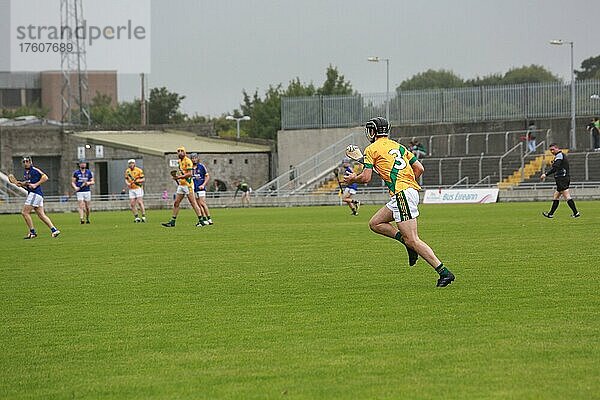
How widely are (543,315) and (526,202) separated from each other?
3986 centimetres

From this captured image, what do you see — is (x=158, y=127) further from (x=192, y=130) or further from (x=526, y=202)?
(x=526, y=202)

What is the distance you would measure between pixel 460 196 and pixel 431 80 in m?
69.5

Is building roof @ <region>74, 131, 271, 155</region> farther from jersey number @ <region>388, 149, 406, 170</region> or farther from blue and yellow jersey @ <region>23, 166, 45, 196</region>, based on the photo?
jersey number @ <region>388, 149, 406, 170</region>

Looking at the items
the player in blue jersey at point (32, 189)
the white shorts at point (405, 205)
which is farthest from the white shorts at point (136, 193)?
the white shorts at point (405, 205)

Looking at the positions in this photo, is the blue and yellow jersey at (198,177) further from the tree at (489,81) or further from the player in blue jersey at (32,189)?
the tree at (489,81)

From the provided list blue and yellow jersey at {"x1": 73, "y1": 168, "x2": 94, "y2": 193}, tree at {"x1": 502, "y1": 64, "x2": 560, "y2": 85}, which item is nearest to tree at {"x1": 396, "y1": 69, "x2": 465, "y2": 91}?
tree at {"x1": 502, "y1": 64, "x2": 560, "y2": 85}

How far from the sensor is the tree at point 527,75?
108438mm

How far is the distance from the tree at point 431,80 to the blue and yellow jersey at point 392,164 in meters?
104

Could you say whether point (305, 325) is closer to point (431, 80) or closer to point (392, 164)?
point (392, 164)

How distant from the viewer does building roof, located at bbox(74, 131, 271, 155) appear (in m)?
71.7

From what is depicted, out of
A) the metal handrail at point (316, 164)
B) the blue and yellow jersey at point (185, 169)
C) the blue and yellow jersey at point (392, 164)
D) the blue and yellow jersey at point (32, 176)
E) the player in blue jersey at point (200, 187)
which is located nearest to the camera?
the blue and yellow jersey at point (392, 164)

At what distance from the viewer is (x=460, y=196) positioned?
5172 centimetres

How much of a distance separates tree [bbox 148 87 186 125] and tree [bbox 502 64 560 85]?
119 ft

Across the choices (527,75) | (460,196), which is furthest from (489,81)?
(460,196)
